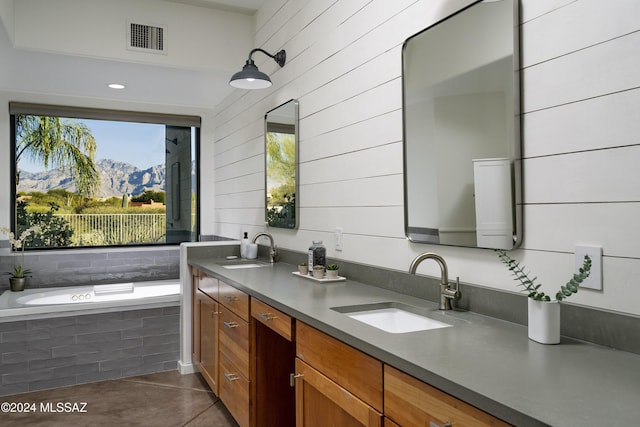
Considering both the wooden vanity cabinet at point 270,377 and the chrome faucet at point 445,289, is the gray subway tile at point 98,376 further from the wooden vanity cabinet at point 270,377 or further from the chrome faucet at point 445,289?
the chrome faucet at point 445,289

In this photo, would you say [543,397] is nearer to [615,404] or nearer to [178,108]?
[615,404]

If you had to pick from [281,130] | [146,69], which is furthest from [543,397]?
[146,69]

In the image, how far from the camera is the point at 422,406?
1094 millimetres

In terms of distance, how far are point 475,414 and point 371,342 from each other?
0.38 m

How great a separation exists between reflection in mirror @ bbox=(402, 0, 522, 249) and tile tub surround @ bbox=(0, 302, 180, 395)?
2571 millimetres

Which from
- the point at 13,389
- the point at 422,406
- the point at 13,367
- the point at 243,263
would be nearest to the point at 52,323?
the point at 13,367

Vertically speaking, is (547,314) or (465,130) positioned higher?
(465,130)

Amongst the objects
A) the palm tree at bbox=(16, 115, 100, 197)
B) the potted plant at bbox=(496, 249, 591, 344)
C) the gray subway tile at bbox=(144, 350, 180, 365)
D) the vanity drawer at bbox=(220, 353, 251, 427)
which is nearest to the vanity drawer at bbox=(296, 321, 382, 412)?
the potted plant at bbox=(496, 249, 591, 344)

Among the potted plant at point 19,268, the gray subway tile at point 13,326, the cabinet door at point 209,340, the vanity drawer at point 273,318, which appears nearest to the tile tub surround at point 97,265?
the potted plant at point 19,268

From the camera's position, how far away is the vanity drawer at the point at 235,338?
2.34 meters

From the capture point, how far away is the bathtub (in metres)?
3.31

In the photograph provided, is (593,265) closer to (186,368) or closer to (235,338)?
(235,338)

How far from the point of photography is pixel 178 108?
5098 millimetres

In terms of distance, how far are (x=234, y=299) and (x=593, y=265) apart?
1774mm
